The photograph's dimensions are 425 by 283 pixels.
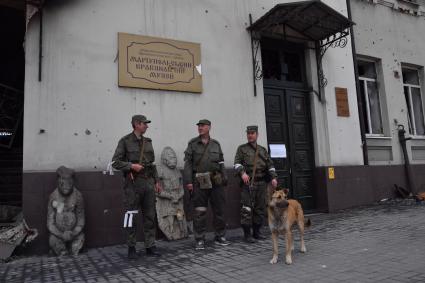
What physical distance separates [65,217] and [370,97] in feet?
30.8

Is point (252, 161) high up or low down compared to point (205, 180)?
up

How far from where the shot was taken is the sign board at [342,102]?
9.98 meters

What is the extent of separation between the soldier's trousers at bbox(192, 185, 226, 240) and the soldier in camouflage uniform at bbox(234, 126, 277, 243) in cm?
38

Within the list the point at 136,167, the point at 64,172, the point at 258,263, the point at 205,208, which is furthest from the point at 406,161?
the point at 64,172

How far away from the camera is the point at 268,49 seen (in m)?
9.65

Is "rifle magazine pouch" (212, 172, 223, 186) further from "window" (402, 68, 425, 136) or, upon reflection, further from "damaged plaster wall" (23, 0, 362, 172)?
"window" (402, 68, 425, 136)

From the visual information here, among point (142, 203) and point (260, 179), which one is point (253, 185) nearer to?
point (260, 179)

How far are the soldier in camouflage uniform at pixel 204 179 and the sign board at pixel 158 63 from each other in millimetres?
1638

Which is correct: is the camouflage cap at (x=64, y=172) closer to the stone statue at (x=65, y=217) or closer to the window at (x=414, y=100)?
the stone statue at (x=65, y=217)

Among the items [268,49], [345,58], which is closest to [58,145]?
[268,49]

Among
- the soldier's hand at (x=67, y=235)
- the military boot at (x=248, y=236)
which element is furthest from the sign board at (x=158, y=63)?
the military boot at (x=248, y=236)

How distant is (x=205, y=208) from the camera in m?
6.38

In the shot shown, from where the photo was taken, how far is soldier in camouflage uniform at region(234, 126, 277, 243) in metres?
6.59

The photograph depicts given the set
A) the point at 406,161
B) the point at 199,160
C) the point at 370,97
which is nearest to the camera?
the point at 199,160
